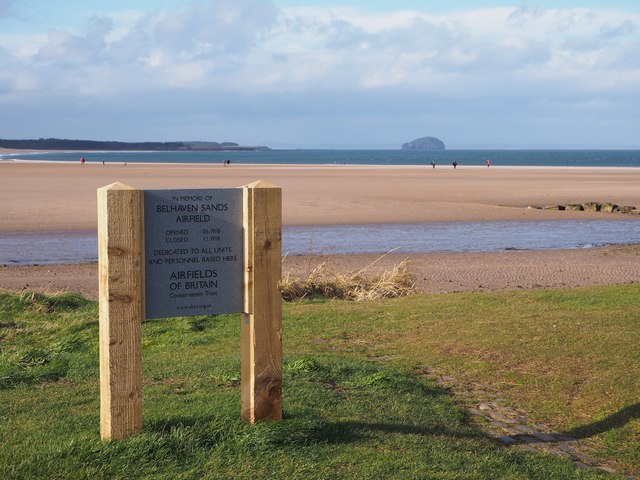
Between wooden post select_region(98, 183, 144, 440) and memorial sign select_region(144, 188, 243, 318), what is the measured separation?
10cm

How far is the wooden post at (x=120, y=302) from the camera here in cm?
544

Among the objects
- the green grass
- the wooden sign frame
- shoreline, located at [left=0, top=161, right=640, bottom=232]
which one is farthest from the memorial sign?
shoreline, located at [left=0, top=161, right=640, bottom=232]

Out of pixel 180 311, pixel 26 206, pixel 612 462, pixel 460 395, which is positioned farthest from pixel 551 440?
pixel 26 206

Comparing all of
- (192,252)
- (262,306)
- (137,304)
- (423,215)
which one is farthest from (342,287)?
(423,215)

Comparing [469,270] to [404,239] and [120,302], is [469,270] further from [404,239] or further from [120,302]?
[120,302]

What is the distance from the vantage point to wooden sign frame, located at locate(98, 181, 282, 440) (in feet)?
17.9

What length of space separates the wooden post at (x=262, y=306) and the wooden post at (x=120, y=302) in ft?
2.52

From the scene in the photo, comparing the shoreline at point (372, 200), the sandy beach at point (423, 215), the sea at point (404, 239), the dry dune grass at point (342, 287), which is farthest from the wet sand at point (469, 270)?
the shoreline at point (372, 200)

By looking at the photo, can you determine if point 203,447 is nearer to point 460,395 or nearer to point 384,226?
point 460,395

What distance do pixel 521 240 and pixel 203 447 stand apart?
21.6 metres

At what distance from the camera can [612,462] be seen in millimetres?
6191

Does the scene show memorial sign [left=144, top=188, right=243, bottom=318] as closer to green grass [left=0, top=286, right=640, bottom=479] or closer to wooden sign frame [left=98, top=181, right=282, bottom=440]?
wooden sign frame [left=98, top=181, right=282, bottom=440]

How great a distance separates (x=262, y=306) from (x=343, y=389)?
69.7 inches

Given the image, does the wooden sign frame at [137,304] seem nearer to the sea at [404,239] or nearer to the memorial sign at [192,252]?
the memorial sign at [192,252]
